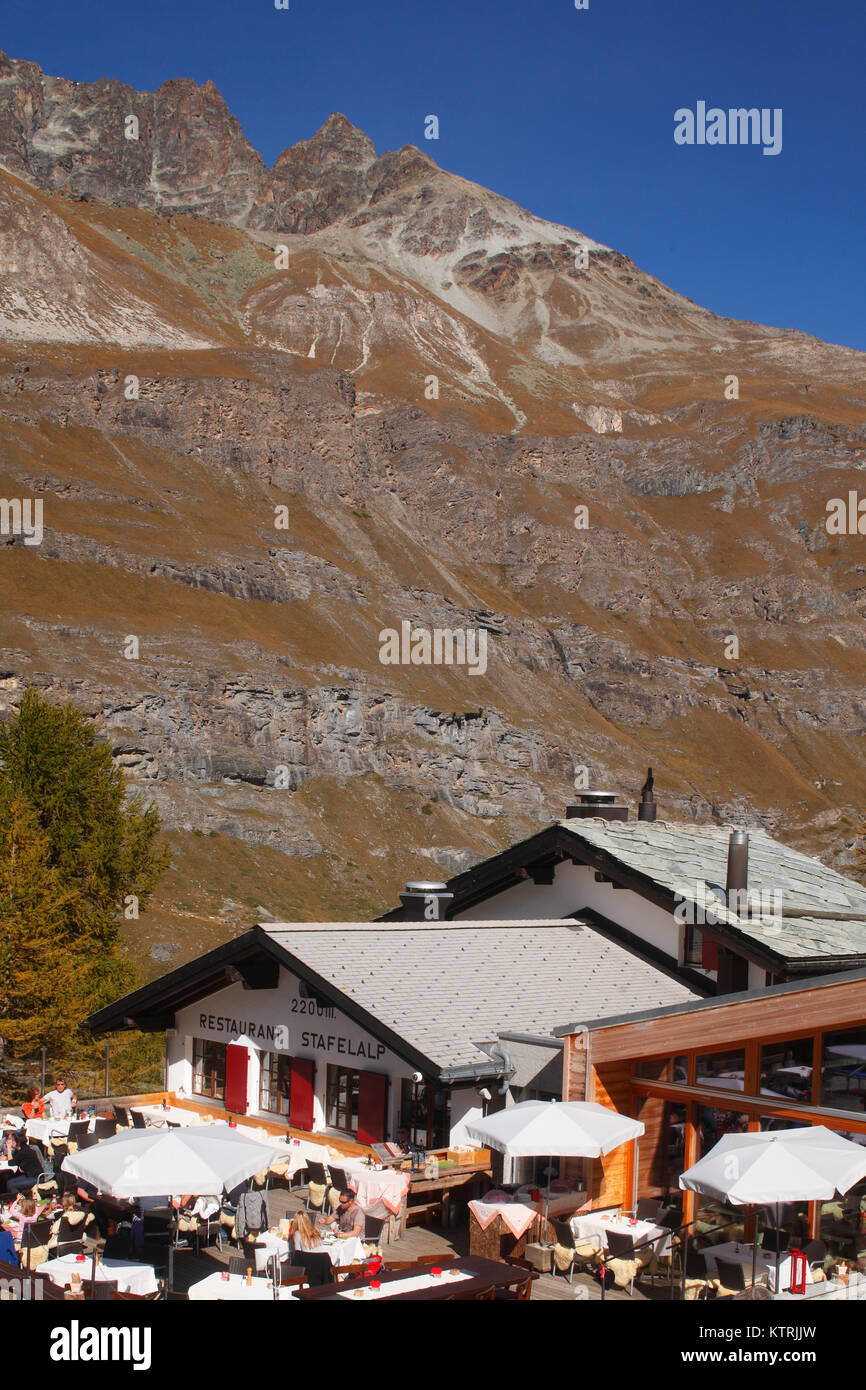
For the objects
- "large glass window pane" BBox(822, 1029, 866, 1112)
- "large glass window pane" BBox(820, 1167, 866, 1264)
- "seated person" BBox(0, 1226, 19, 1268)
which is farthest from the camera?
"large glass window pane" BBox(822, 1029, 866, 1112)

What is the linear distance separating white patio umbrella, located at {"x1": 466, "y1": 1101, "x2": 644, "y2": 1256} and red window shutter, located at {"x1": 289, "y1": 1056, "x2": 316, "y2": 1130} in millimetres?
4870

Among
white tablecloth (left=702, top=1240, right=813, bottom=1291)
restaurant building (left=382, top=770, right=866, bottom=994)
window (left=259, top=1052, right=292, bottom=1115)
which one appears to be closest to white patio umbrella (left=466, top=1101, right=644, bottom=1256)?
white tablecloth (left=702, top=1240, right=813, bottom=1291)

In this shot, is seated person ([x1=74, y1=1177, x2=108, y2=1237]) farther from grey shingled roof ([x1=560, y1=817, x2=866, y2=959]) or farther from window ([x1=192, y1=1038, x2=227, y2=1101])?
grey shingled roof ([x1=560, y1=817, x2=866, y2=959])

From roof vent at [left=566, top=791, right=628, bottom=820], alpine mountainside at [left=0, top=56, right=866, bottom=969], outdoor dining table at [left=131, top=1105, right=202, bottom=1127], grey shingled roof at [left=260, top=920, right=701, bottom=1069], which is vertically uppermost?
alpine mountainside at [left=0, top=56, right=866, bottom=969]

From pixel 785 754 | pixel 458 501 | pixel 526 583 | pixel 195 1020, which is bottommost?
pixel 195 1020

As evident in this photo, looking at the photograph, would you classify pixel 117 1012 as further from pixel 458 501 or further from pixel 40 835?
pixel 458 501

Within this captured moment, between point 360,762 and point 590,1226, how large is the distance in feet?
298

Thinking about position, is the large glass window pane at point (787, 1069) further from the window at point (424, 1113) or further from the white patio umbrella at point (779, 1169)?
the window at point (424, 1113)

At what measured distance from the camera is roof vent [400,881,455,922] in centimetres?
2527

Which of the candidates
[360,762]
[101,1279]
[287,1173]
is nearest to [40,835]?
[287,1173]

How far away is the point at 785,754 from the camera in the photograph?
153 meters

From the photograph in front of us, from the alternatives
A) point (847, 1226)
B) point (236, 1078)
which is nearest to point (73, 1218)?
point (236, 1078)
